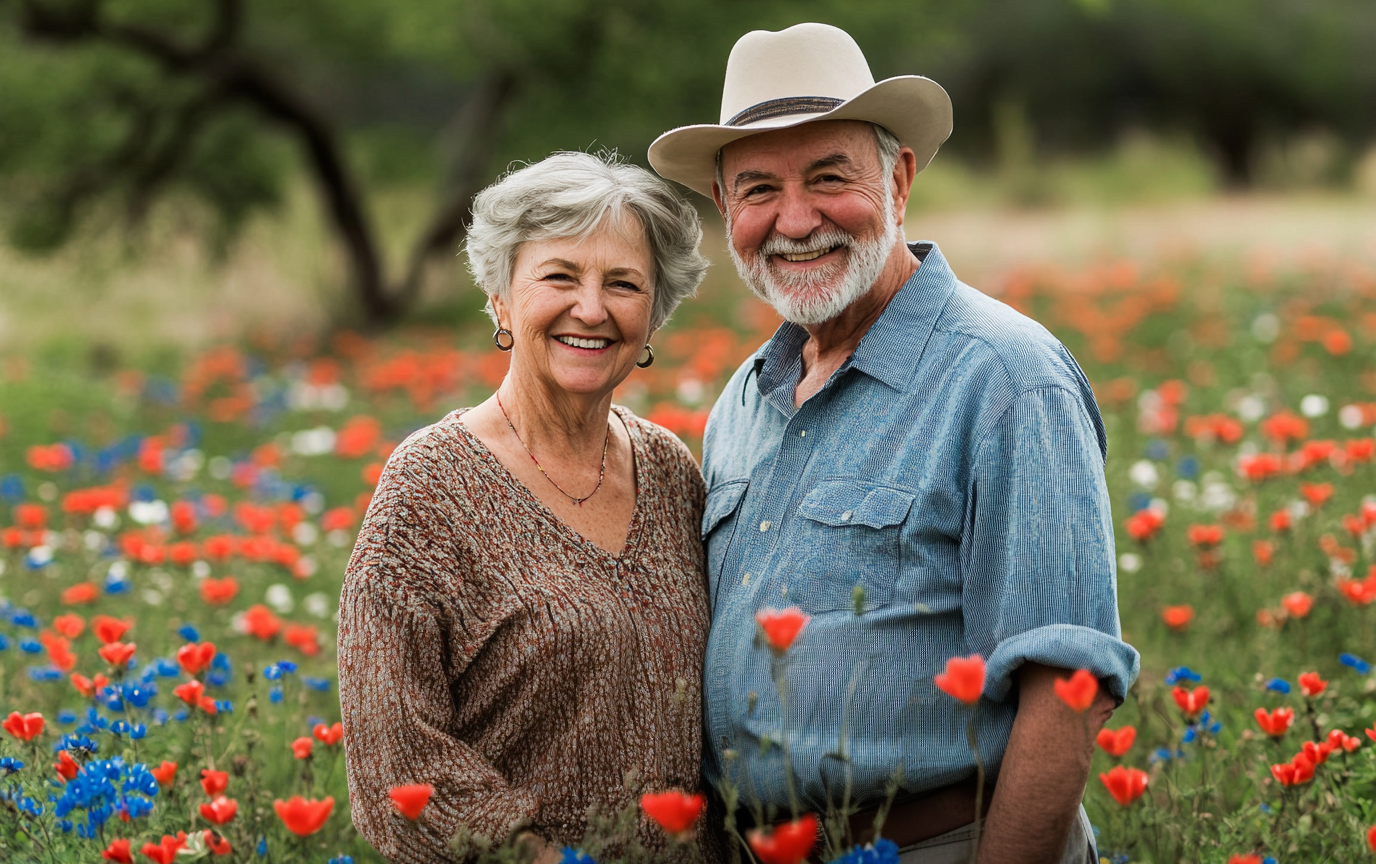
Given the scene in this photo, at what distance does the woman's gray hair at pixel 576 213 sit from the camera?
2.54 m

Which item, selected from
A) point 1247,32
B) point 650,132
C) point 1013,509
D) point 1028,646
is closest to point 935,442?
point 1013,509

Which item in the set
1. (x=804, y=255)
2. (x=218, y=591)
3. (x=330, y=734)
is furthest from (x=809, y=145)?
(x=218, y=591)

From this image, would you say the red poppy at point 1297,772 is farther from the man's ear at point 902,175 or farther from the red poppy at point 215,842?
the red poppy at point 215,842

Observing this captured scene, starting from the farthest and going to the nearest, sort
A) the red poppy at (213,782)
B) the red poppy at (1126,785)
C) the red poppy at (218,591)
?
the red poppy at (218,591)
the red poppy at (213,782)
the red poppy at (1126,785)

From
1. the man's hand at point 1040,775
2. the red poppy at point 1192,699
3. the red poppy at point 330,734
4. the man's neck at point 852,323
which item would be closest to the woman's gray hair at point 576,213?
the man's neck at point 852,323

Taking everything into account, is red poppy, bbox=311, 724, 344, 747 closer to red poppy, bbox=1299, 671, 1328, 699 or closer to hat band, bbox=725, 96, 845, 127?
hat band, bbox=725, 96, 845, 127

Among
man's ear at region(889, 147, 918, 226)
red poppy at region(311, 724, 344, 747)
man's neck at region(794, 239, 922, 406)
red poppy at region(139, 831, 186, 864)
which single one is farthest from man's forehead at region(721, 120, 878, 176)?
red poppy at region(139, 831, 186, 864)

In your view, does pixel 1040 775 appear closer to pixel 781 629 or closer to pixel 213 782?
pixel 781 629

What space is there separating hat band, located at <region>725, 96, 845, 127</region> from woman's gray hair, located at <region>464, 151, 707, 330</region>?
0.25m

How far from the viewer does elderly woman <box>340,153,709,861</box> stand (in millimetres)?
2256

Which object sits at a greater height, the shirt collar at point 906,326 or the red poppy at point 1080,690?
the shirt collar at point 906,326

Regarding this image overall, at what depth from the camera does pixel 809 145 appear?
2639mm

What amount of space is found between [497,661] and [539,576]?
18 cm

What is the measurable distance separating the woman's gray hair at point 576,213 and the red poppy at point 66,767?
1.22 metres
